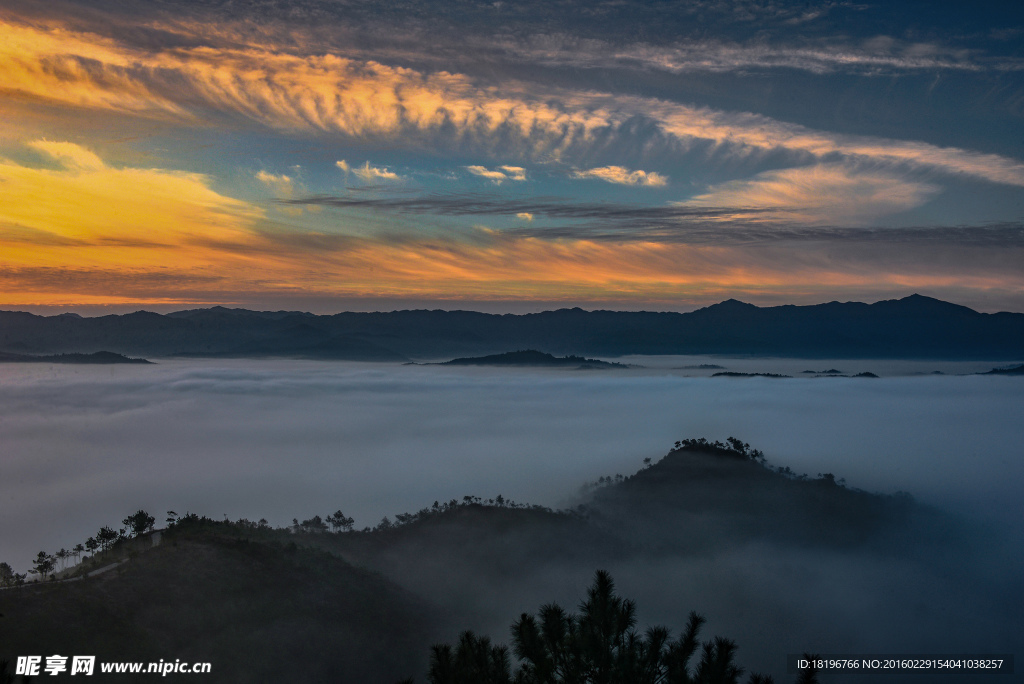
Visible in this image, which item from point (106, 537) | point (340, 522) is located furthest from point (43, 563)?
point (340, 522)

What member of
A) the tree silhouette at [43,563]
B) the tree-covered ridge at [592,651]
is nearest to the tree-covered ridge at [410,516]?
the tree silhouette at [43,563]

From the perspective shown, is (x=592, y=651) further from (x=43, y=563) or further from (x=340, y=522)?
(x=340, y=522)

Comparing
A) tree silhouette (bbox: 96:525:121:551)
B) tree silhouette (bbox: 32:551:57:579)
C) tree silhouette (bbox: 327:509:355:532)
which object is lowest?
tree silhouette (bbox: 327:509:355:532)

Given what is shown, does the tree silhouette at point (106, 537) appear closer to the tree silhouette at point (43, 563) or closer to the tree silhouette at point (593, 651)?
the tree silhouette at point (43, 563)

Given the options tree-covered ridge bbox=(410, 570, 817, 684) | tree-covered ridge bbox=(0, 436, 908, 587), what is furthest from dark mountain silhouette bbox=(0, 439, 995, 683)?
tree-covered ridge bbox=(410, 570, 817, 684)

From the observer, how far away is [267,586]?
6788cm

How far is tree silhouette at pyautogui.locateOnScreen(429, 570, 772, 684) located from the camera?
56.5 ft

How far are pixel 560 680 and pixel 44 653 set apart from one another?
156ft

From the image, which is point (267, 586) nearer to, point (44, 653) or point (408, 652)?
point (408, 652)

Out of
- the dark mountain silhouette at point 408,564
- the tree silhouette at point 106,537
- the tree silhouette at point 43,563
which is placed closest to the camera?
the dark mountain silhouette at point 408,564

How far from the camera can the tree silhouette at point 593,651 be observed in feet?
56.5

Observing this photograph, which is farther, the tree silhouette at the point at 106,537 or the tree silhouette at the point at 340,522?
the tree silhouette at the point at 340,522

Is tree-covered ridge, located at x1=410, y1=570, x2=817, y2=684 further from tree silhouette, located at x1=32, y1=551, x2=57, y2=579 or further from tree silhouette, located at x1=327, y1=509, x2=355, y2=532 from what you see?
tree silhouette, located at x1=327, y1=509, x2=355, y2=532

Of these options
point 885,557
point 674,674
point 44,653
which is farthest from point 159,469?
point 674,674
